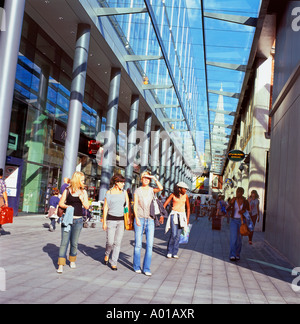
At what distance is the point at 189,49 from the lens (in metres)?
30.7

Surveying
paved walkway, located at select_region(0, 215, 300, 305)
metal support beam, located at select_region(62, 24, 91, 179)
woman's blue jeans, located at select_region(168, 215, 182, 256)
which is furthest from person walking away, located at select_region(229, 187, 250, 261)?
metal support beam, located at select_region(62, 24, 91, 179)

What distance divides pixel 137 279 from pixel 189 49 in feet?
88.2

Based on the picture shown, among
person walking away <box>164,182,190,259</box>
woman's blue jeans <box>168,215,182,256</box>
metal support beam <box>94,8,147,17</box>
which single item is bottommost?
woman's blue jeans <box>168,215,182,256</box>

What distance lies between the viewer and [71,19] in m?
16.6

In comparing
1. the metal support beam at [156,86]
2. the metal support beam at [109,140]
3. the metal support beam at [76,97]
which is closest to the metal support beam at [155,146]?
the metal support beam at [156,86]

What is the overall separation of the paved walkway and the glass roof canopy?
9.98 metres

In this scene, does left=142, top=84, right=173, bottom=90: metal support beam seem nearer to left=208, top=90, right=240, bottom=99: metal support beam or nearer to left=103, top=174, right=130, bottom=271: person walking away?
left=208, top=90, right=240, bottom=99: metal support beam

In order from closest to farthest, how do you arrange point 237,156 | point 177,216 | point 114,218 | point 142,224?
1. point 142,224
2. point 114,218
3. point 177,216
4. point 237,156

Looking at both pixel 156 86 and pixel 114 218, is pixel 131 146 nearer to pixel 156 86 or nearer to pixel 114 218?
pixel 156 86

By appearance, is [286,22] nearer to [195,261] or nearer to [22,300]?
[195,261]

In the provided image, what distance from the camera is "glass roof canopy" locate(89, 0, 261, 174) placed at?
16844mm

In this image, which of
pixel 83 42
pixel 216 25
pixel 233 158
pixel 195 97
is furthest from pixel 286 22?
pixel 195 97

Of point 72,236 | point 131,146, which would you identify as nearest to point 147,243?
point 72,236
